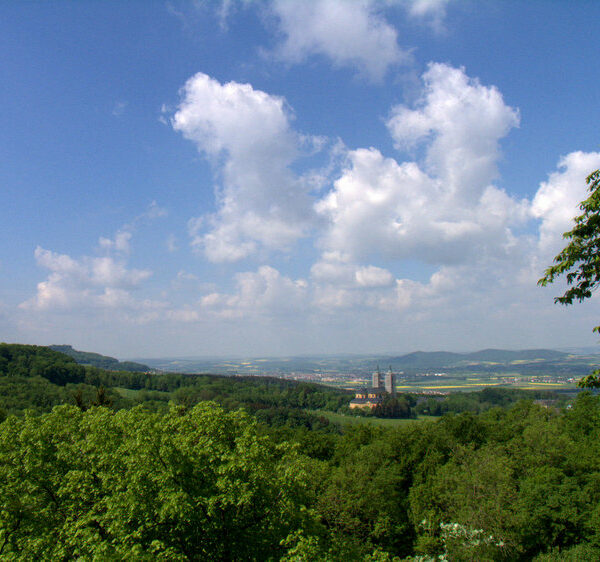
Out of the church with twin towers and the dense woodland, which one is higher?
the dense woodland

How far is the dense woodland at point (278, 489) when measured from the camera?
544 inches

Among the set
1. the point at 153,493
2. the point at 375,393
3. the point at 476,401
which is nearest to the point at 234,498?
the point at 153,493

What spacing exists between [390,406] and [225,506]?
13159cm

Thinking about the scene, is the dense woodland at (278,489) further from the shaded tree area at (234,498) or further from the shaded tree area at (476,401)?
the shaded tree area at (476,401)

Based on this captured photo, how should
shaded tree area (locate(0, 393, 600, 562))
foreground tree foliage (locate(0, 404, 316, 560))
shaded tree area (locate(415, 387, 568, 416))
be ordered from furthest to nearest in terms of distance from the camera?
shaded tree area (locate(415, 387, 568, 416)) → shaded tree area (locate(0, 393, 600, 562)) → foreground tree foliage (locate(0, 404, 316, 560))

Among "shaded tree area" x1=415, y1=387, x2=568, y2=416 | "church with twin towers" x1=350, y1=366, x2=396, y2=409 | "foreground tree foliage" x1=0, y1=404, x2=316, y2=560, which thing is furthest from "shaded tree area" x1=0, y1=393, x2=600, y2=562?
"church with twin towers" x1=350, y1=366, x2=396, y2=409

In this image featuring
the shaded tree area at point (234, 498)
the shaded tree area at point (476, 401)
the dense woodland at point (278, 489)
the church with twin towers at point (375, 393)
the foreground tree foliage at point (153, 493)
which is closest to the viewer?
the foreground tree foliage at point (153, 493)

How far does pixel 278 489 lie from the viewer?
50.4ft

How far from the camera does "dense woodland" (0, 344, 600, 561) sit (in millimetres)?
13820

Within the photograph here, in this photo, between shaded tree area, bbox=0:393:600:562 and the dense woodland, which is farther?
the dense woodland

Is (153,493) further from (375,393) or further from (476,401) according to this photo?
(375,393)

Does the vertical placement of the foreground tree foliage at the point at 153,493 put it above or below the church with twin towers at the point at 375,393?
above

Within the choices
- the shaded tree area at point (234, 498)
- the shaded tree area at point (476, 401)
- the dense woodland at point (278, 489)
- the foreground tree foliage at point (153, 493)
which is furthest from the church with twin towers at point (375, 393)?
the foreground tree foliage at point (153, 493)

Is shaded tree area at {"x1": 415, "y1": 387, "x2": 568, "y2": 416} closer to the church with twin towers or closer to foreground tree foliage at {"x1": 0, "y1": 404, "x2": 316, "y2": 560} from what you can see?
the church with twin towers
